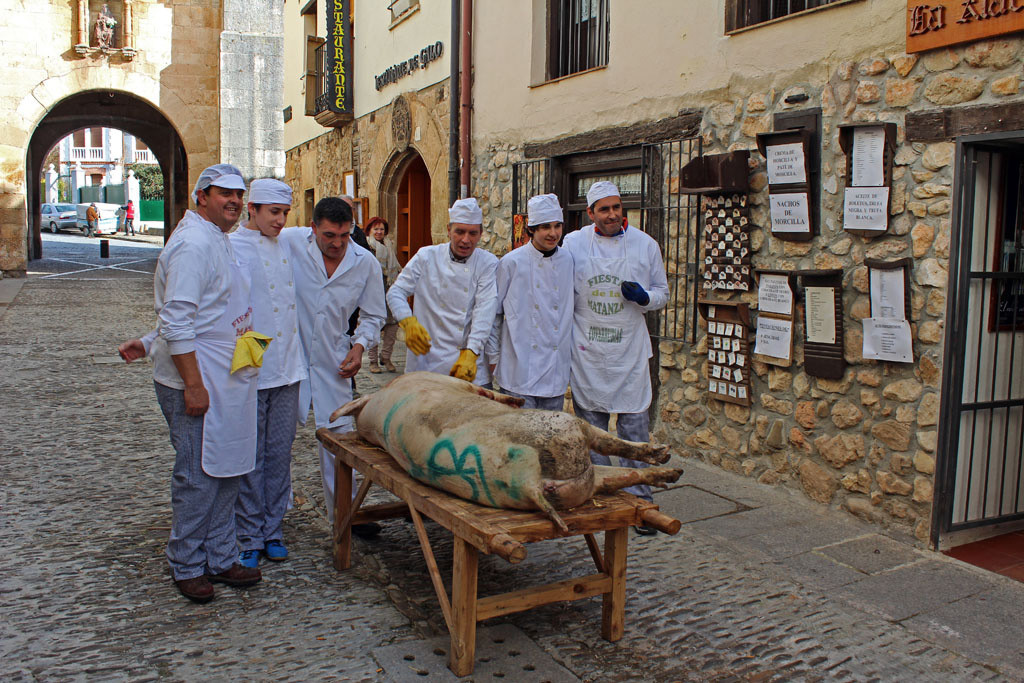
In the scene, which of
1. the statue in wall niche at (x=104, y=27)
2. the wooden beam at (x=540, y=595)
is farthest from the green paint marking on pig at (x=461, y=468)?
the statue in wall niche at (x=104, y=27)

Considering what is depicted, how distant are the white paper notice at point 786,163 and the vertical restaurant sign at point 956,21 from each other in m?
0.82

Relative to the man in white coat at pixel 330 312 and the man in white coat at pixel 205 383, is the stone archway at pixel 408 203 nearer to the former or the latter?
the man in white coat at pixel 330 312

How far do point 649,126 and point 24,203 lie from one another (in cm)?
1781

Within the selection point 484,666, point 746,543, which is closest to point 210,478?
point 484,666

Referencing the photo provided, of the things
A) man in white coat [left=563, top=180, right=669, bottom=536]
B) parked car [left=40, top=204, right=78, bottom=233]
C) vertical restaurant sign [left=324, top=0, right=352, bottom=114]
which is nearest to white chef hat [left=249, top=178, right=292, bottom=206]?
man in white coat [left=563, top=180, right=669, bottom=536]

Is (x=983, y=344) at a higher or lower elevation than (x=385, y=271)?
lower

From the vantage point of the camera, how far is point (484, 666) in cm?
324

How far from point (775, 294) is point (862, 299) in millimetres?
645

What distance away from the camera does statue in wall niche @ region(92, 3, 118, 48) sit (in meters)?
19.6

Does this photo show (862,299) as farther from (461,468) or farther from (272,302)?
(272,302)

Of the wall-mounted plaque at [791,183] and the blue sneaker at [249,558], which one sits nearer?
the blue sneaker at [249,558]

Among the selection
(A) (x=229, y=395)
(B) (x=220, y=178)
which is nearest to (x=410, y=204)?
(B) (x=220, y=178)

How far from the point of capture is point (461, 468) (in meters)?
3.25

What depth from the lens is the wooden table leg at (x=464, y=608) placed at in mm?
3109
